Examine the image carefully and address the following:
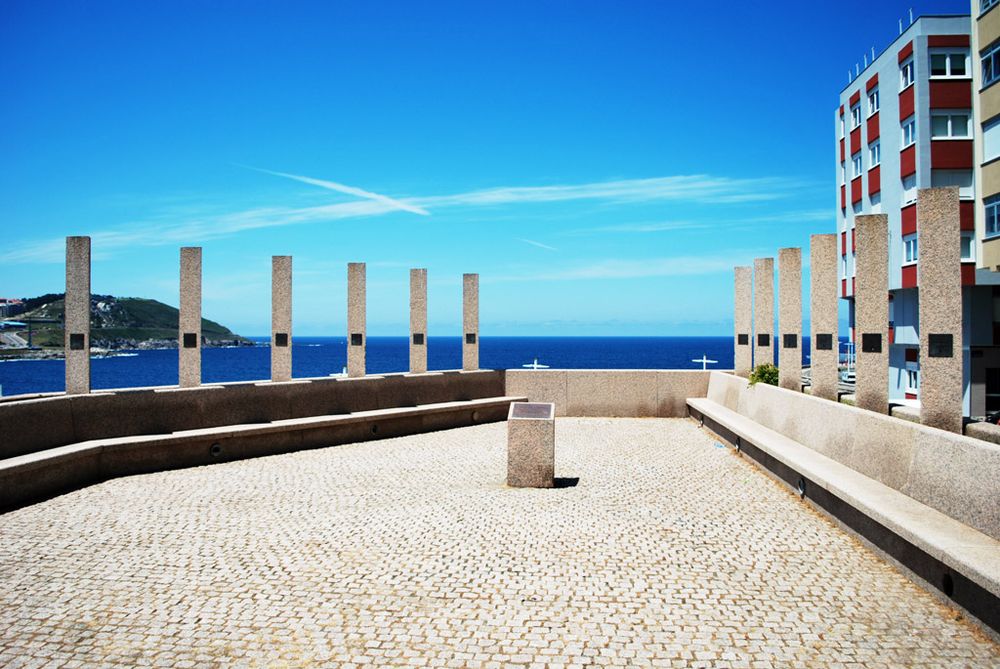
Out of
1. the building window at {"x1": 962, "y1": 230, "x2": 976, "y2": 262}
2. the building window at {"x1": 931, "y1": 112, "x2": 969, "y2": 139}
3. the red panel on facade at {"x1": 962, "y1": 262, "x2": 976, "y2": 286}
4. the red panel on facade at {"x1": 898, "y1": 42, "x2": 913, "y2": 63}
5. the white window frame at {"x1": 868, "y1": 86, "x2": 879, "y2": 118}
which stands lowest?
the red panel on facade at {"x1": 962, "y1": 262, "x2": 976, "y2": 286}

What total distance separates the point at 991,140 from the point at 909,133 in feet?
18.9

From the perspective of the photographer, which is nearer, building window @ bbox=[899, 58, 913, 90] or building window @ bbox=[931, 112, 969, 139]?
building window @ bbox=[931, 112, 969, 139]

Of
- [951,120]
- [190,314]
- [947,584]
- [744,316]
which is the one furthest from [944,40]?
[190,314]

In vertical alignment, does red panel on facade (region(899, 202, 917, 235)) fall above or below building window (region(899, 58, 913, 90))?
below

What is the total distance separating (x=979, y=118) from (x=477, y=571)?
27822 millimetres

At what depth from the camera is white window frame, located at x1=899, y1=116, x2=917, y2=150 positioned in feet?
97.6

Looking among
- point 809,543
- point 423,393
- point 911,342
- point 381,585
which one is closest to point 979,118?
point 911,342

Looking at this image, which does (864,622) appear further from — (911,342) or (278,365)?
(911,342)

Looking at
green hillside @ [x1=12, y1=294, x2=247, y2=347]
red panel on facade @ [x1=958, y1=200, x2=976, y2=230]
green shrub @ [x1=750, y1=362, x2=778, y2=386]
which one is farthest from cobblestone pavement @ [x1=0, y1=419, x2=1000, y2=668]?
green hillside @ [x1=12, y1=294, x2=247, y2=347]

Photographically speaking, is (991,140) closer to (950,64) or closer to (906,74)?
(950,64)

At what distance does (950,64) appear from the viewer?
2942 centimetres

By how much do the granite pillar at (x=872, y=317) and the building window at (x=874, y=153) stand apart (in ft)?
87.9

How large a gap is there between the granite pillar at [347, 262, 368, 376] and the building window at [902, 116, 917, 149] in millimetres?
25447

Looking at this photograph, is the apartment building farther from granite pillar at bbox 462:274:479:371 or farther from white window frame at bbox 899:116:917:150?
granite pillar at bbox 462:274:479:371
